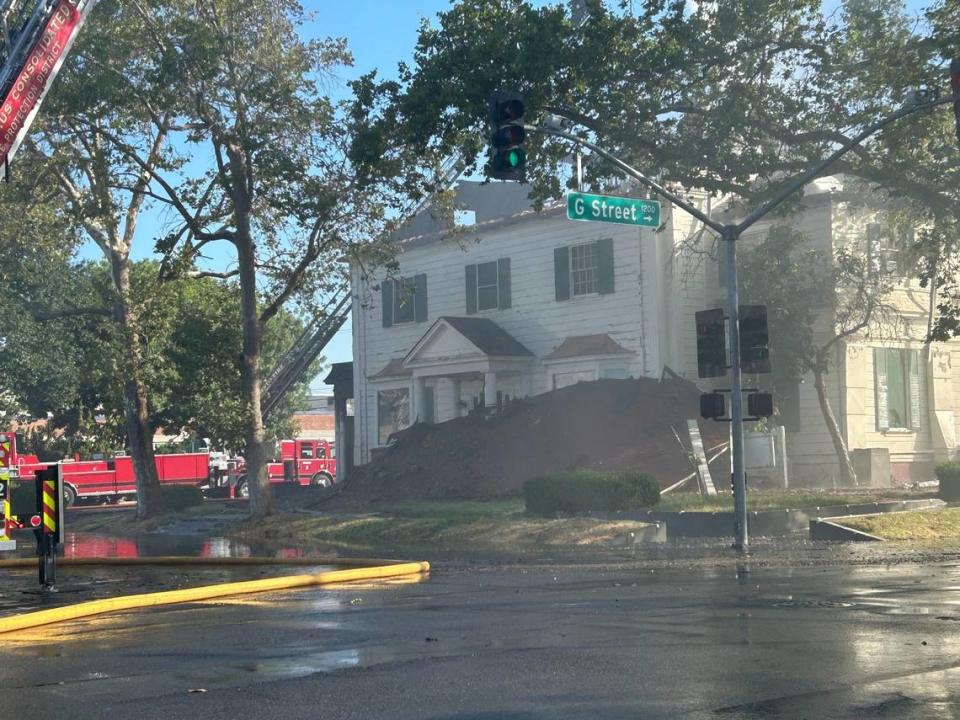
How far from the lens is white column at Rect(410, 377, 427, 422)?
39188mm

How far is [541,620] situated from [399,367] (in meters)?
30.2

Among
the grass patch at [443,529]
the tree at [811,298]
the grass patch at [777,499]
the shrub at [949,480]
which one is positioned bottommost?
the grass patch at [443,529]

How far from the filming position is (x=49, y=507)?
1530 cm

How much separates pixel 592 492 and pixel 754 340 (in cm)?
594

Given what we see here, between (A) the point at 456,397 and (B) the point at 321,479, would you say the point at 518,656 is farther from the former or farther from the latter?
(B) the point at 321,479

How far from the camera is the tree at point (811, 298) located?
3312 cm

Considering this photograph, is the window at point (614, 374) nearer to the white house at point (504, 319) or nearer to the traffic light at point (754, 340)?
the white house at point (504, 319)

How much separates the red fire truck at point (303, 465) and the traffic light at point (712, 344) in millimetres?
35154

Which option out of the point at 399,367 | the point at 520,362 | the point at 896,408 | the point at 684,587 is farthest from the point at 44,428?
the point at 684,587

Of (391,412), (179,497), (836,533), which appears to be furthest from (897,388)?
(179,497)

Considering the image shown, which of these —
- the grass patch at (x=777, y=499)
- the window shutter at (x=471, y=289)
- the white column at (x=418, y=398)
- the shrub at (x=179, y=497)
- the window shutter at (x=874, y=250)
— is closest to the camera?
the grass patch at (x=777, y=499)

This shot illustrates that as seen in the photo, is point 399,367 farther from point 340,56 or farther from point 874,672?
point 874,672

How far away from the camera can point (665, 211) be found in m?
34.8

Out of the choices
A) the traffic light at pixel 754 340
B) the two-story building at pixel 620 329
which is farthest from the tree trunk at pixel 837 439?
the traffic light at pixel 754 340
